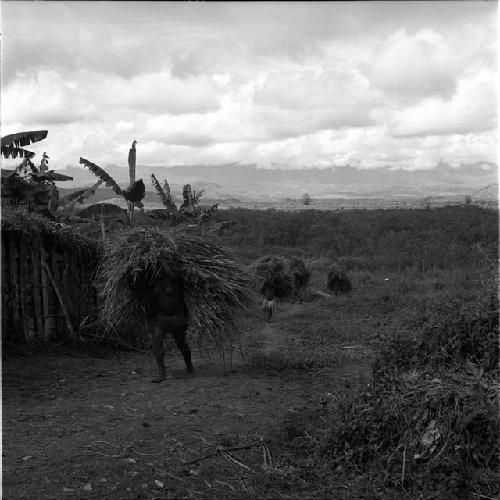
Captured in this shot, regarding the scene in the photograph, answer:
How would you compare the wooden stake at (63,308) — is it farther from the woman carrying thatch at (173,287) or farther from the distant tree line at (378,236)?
the distant tree line at (378,236)

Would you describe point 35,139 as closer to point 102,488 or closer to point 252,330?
point 252,330

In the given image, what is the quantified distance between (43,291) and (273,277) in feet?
20.6

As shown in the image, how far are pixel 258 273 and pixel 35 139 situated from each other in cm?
582

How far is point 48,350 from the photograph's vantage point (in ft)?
28.5

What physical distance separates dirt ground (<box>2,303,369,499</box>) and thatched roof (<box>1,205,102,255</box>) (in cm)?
178

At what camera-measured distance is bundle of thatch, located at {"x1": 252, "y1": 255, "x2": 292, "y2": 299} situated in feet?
45.8

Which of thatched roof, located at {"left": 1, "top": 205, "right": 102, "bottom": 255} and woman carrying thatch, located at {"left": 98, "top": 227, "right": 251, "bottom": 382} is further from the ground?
thatched roof, located at {"left": 1, "top": 205, "right": 102, "bottom": 255}

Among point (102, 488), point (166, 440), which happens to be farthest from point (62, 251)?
point (102, 488)

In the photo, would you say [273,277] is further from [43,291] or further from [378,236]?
[378,236]

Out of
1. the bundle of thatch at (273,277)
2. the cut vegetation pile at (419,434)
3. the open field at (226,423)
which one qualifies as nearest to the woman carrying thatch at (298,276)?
the bundle of thatch at (273,277)

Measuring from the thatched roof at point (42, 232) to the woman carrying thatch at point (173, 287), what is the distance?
1.63m

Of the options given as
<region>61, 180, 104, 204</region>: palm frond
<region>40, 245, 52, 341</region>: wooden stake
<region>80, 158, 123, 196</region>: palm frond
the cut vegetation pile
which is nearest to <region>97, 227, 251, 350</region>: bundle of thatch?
<region>40, 245, 52, 341</region>: wooden stake

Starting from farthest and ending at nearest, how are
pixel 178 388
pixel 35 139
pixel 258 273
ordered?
1. pixel 258 273
2. pixel 35 139
3. pixel 178 388

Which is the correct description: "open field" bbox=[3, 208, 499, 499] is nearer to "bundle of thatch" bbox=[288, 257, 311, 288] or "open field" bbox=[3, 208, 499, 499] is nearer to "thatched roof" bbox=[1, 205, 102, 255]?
"thatched roof" bbox=[1, 205, 102, 255]
